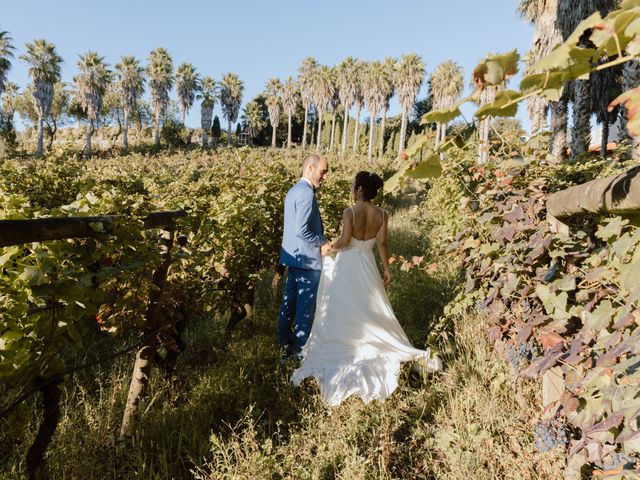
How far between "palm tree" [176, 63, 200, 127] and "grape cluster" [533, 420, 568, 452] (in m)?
59.1

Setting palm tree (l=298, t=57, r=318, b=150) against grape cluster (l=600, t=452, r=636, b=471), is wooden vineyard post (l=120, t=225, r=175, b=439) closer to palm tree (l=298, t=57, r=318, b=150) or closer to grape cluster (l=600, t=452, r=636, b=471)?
grape cluster (l=600, t=452, r=636, b=471)

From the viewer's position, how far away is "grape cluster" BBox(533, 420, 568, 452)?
1999 millimetres

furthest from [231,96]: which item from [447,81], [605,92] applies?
[605,92]

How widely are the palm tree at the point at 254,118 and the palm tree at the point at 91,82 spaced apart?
2337 centimetres

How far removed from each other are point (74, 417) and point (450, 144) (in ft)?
9.42

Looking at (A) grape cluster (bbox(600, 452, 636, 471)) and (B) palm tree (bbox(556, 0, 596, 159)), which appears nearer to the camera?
(A) grape cluster (bbox(600, 452, 636, 471))

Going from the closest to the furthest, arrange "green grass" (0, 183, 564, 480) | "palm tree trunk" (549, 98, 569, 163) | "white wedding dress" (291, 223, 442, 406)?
"green grass" (0, 183, 564, 480)
"white wedding dress" (291, 223, 442, 406)
"palm tree trunk" (549, 98, 569, 163)

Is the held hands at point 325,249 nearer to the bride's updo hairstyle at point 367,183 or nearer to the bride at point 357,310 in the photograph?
the bride at point 357,310

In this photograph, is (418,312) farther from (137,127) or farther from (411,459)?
(137,127)

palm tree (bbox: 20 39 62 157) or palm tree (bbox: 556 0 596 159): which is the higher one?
palm tree (bbox: 20 39 62 157)

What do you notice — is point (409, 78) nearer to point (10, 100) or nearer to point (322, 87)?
point (322, 87)

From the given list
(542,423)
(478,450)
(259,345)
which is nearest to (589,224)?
(542,423)

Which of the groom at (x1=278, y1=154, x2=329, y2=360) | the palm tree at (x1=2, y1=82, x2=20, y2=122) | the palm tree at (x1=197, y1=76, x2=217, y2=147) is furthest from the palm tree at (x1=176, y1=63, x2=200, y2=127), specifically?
the groom at (x1=278, y1=154, x2=329, y2=360)

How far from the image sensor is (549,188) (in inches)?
101
